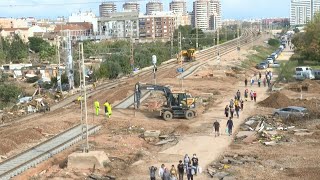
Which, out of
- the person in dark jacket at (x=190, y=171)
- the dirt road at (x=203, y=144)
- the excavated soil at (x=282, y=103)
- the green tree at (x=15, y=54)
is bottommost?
the dirt road at (x=203, y=144)

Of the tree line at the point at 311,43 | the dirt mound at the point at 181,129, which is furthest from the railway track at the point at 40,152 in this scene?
the tree line at the point at 311,43

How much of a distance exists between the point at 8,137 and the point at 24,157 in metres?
3.60

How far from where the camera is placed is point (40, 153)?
26297 millimetres

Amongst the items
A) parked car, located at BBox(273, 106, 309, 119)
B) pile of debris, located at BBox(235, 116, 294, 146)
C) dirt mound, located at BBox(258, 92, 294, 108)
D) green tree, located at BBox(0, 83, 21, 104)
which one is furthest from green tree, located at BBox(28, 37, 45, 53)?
parked car, located at BBox(273, 106, 309, 119)

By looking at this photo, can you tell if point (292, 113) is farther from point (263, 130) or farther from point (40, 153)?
point (40, 153)

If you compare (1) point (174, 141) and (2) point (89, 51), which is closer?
(1) point (174, 141)

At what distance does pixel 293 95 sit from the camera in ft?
168

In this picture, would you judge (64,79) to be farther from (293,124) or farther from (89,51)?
(89,51)

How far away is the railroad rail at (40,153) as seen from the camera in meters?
22.9

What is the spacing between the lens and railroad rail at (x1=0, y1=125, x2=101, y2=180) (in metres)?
22.9

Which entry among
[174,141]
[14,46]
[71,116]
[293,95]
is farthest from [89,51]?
[174,141]

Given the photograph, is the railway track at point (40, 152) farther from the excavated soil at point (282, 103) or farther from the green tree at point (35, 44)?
the green tree at point (35, 44)

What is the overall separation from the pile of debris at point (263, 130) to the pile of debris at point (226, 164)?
3.43 m

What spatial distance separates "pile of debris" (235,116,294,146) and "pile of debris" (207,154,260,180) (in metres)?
3.43
